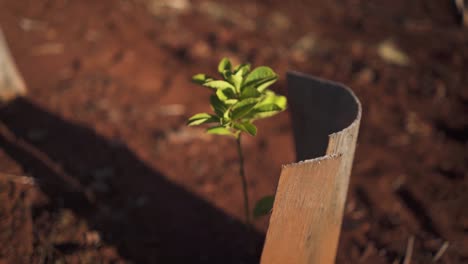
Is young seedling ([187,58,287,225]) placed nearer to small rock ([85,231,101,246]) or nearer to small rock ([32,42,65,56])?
small rock ([85,231,101,246])

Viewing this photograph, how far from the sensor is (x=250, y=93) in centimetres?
145

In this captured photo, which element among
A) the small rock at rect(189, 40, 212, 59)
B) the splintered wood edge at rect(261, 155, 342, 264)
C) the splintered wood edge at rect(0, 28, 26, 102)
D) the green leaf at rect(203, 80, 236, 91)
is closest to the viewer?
the splintered wood edge at rect(261, 155, 342, 264)

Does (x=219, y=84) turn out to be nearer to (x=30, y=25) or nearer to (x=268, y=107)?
(x=268, y=107)

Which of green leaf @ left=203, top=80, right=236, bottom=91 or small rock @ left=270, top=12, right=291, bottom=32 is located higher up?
small rock @ left=270, top=12, right=291, bottom=32

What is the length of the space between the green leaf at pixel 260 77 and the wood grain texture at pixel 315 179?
293mm

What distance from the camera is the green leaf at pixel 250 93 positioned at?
56.5 inches

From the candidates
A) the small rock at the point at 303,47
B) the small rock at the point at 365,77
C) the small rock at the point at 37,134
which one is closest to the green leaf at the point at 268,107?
the small rock at the point at 37,134

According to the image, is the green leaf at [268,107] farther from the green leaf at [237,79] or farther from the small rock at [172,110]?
the small rock at [172,110]

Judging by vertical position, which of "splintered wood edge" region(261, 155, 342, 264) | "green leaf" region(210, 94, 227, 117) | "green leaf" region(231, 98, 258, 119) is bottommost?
"splintered wood edge" region(261, 155, 342, 264)

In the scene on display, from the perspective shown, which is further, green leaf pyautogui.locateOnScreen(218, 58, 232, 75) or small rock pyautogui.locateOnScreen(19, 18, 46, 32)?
small rock pyautogui.locateOnScreen(19, 18, 46, 32)

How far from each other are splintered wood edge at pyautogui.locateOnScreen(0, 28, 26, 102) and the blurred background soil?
11 centimetres

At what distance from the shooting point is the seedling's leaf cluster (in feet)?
4.73

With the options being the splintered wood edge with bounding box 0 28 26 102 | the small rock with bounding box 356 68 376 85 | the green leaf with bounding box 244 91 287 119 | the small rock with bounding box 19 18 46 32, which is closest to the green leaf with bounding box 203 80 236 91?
the green leaf with bounding box 244 91 287 119

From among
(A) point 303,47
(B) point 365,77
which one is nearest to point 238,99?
(B) point 365,77
